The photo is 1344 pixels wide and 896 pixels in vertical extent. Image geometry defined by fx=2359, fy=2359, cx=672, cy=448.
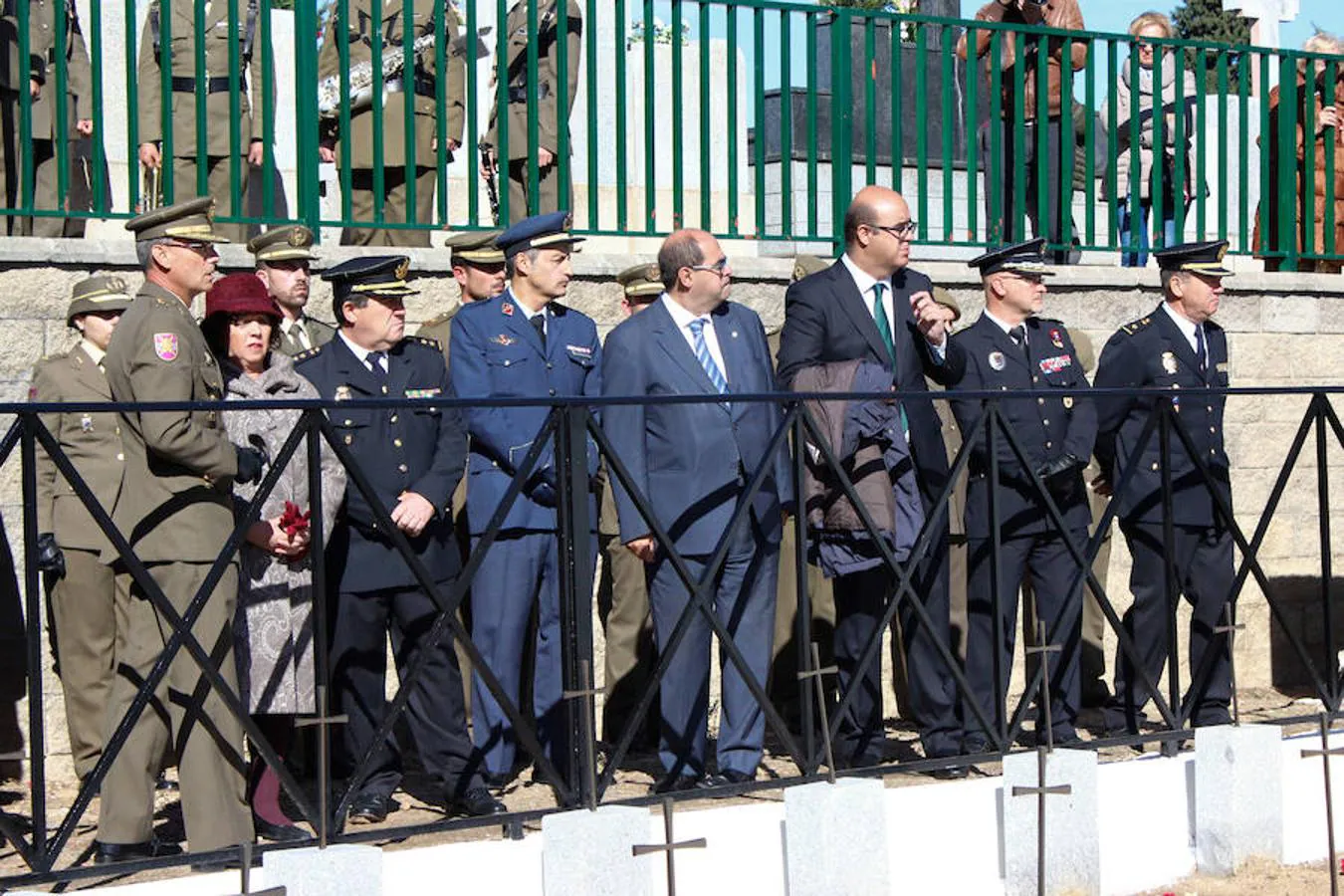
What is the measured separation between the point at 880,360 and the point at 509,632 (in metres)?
1.57

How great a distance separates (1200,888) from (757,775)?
1480mm

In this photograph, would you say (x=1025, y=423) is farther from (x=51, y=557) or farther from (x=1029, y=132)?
(x=51, y=557)

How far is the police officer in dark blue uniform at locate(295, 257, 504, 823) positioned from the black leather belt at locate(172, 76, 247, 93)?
1868mm

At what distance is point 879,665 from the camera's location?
799cm

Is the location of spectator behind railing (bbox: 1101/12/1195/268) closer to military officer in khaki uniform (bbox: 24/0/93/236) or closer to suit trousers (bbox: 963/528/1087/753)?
suit trousers (bbox: 963/528/1087/753)

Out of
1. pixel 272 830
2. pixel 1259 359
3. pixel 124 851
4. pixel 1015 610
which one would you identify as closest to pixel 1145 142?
pixel 1259 359

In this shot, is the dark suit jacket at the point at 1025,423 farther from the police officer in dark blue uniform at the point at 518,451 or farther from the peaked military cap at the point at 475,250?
the peaked military cap at the point at 475,250

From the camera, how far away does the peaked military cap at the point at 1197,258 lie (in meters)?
9.04

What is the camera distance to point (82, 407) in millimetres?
5660

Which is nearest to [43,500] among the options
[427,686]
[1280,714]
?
[427,686]

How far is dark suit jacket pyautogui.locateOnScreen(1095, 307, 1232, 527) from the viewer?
28.5ft

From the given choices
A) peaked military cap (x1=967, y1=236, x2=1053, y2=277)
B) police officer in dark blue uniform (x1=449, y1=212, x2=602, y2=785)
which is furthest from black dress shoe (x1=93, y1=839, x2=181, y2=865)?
peaked military cap (x1=967, y1=236, x2=1053, y2=277)

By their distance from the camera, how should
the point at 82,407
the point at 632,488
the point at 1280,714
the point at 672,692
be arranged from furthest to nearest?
the point at 1280,714 → the point at 672,692 → the point at 632,488 → the point at 82,407

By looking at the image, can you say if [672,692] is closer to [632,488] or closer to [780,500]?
[780,500]
